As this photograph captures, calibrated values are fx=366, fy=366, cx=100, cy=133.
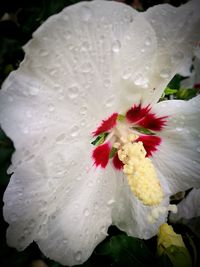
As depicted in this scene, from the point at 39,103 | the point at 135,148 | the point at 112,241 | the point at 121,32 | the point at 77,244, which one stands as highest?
the point at 121,32

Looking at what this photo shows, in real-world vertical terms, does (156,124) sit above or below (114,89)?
below

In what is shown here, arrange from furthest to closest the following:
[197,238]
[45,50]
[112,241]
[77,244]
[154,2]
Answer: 1. [154,2]
2. [197,238]
3. [112,241]
4. [77,244]
5. [45,50]

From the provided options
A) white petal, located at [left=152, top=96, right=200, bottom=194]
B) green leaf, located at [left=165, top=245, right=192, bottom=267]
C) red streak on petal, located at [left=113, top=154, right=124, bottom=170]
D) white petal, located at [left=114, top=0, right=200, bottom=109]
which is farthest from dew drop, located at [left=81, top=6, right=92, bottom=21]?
green leaf, located at [left=165, top=245, right=192, bottom=267]

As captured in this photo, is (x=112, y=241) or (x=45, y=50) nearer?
(x=45, y=50)

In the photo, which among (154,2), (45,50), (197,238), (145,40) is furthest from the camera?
(154,2)

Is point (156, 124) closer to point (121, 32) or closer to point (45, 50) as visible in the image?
point (121, 32)

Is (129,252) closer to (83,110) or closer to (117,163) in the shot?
(117,163)

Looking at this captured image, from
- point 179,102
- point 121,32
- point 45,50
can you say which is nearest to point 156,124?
point 179,102

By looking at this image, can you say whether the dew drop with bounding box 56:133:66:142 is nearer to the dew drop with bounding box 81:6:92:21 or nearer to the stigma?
the stigma

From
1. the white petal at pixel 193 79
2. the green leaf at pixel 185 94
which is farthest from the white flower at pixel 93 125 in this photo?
the white petal at pixel 193 79
